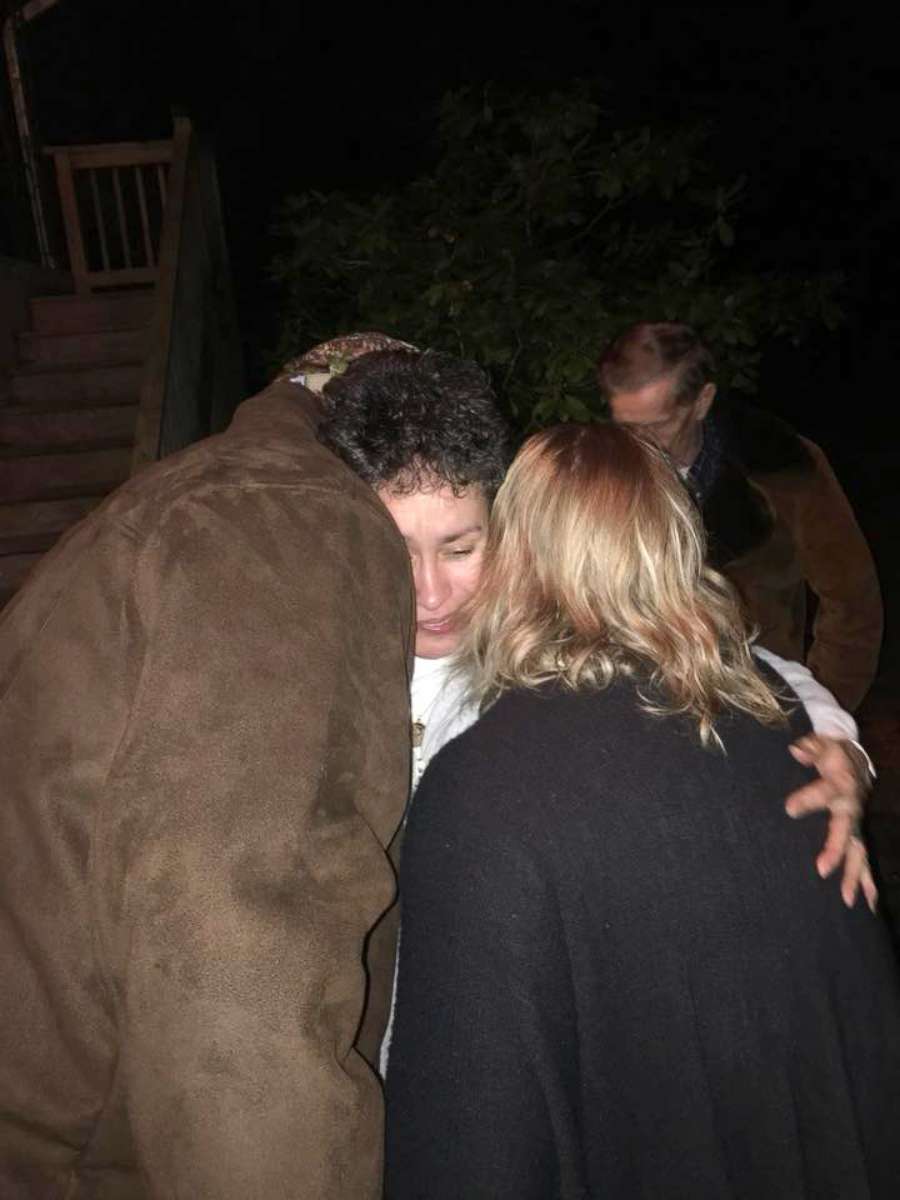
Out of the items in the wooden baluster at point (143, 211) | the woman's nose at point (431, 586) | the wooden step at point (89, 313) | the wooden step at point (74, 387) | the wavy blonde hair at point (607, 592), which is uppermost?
the wavy blonde hair at point (607, 592)

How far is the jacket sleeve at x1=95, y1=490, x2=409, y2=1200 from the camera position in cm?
83

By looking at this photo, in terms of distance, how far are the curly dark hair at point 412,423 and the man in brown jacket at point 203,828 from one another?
36cm

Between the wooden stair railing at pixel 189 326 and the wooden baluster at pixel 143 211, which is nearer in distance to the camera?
the wooden stair railing at pixel 189 326

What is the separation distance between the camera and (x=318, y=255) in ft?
15.7

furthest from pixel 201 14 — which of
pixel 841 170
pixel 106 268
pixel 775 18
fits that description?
pixel 841 170

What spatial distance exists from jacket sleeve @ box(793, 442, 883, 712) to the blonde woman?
1438 mm

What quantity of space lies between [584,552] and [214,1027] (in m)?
0.72

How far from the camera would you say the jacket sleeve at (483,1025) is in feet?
3.51

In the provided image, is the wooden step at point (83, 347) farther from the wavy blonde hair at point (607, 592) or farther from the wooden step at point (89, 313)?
the wavy blonde hair at point (607, 592)

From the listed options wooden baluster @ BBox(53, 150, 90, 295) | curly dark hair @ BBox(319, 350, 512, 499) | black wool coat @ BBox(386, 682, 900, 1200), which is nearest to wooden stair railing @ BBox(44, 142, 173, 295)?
wooden baluster @ BBox(53, 150, 90, 295)

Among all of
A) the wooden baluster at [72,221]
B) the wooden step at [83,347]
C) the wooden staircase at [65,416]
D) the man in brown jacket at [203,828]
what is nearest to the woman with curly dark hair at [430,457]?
the man in brown jacket at [203,828]

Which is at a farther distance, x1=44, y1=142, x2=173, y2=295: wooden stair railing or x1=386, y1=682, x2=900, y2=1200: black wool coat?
x1=44, y1=142, x2=173, y2=295: wooden stair railing

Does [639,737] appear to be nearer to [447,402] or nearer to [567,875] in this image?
[567,875]

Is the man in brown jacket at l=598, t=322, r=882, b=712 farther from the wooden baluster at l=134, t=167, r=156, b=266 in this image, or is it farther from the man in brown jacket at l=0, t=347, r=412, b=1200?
the wooden baluster at l=134, t=167, r=156, b=266
